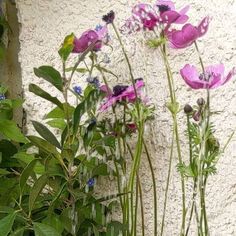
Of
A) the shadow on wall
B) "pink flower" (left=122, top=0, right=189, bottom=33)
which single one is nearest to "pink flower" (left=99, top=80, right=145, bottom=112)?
"pink flower" (left=122, top=0, right=189, bottom=33)

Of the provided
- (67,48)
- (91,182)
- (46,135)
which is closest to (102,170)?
(91,182)

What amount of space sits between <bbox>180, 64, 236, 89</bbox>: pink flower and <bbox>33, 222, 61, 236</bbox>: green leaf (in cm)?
38

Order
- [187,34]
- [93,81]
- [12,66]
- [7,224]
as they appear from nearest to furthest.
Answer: [7,224] → [187,34] → [93,81] → [12,66]

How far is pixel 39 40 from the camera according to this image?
1.49 meters

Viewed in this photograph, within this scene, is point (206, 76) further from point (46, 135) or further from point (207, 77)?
point (46, 135)

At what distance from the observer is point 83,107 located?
3.84 feet

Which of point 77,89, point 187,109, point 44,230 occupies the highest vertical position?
point 77,89

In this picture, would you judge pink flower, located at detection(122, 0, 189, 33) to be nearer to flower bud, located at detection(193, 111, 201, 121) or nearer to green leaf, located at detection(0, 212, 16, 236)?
flower bud, located at detection(193, 111, 201, 121)

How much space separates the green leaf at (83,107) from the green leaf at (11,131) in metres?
0.21

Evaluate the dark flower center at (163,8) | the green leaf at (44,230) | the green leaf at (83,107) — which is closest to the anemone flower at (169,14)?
the dark flower center at (163,8)

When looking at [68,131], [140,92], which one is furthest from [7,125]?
[140,92]

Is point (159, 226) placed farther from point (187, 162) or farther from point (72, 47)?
point (72, 47)

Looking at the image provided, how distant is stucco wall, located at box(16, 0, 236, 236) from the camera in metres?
1.28

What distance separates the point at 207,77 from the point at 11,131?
18.1 inches
